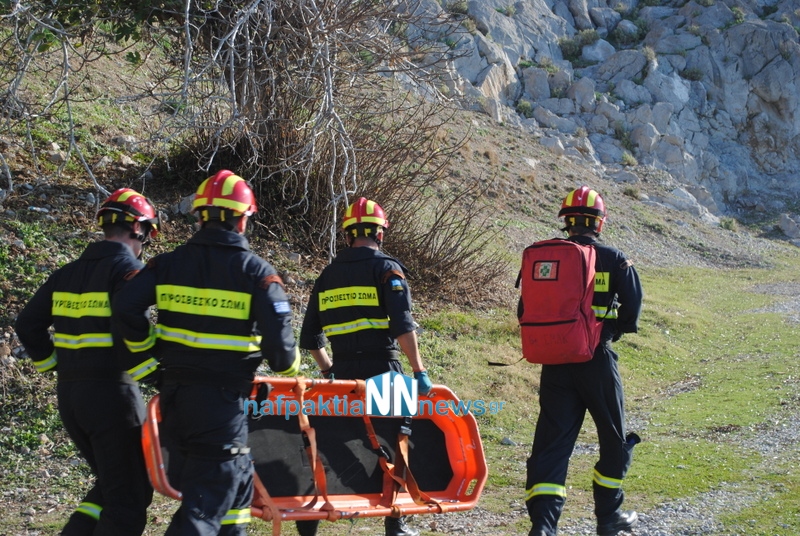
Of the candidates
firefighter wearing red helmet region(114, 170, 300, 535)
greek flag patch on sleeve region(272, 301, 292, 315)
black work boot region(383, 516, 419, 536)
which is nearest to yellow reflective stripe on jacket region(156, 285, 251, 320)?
firefighter wearing red helmet region(114, 170, 300, 535)

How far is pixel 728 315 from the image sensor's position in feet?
63.0

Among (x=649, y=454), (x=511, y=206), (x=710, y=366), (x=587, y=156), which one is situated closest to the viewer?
(x=649, y=454)

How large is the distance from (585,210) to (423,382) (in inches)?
62.9

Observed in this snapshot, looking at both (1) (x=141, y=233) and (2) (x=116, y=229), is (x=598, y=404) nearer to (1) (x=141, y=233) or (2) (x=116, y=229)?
(1) (x=141, y=233)

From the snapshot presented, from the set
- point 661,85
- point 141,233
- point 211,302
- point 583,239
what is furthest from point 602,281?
point 661,85

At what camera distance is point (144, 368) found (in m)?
4.18

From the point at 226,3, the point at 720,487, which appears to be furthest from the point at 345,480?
the point at 226,3

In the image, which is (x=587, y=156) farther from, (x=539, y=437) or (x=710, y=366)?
(x=539, y=437)

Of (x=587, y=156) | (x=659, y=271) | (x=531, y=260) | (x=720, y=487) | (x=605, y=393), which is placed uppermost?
(x=587, y=156)

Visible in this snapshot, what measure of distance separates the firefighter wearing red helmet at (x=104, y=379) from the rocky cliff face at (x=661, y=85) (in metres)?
34.1

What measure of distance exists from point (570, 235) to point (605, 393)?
1091 millimetres

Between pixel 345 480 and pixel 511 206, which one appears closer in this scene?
pixel 345 480

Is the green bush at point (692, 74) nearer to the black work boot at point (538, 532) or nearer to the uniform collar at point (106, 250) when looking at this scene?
the black work boot at point (538, 532)

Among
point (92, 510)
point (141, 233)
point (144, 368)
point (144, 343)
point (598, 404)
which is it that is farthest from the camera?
point (598, 404)
